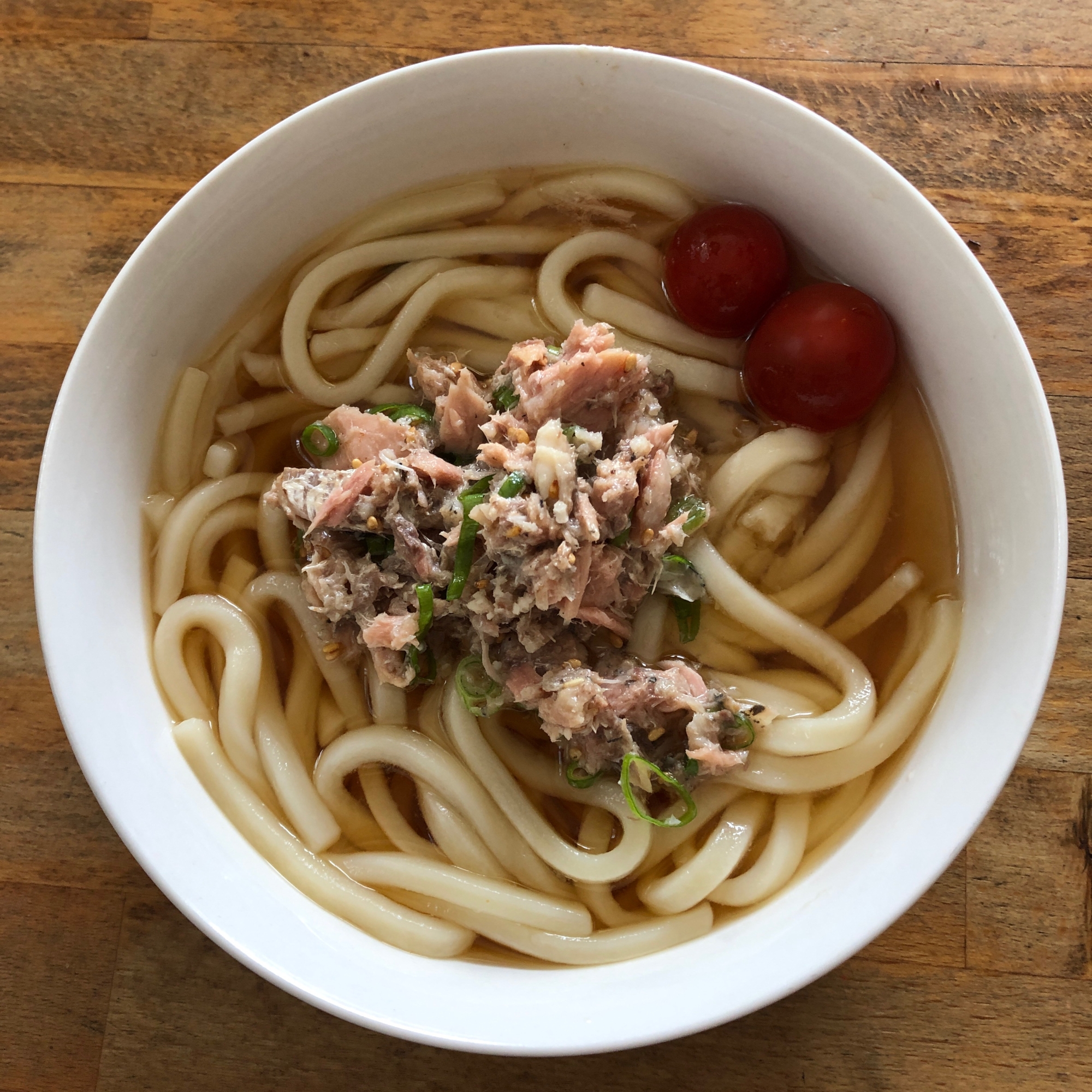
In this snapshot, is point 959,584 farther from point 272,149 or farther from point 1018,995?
point 272,149

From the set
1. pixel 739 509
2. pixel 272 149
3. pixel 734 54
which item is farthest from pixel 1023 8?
pixel 272 149

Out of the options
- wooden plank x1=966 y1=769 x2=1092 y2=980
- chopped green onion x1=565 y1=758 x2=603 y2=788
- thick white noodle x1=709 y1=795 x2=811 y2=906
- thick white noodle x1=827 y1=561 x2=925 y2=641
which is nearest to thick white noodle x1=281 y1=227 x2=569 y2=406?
chopped green onion x1=565 y1=758 x2=603 y2=788

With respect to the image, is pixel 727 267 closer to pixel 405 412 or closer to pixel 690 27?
pixel 690 27

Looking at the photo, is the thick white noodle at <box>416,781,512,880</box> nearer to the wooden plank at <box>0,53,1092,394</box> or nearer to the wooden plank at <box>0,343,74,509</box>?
the wooden plank at <box>0,343,74,509</box>

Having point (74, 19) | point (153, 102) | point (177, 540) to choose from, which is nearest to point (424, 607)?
point (177, 540)

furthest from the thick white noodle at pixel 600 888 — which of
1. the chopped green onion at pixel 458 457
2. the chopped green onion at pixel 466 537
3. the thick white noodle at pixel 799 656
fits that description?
the chopped green onion at pixel 458 457

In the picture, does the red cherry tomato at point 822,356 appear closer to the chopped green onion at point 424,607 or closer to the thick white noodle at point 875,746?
the thick white noodle at point 875,746
